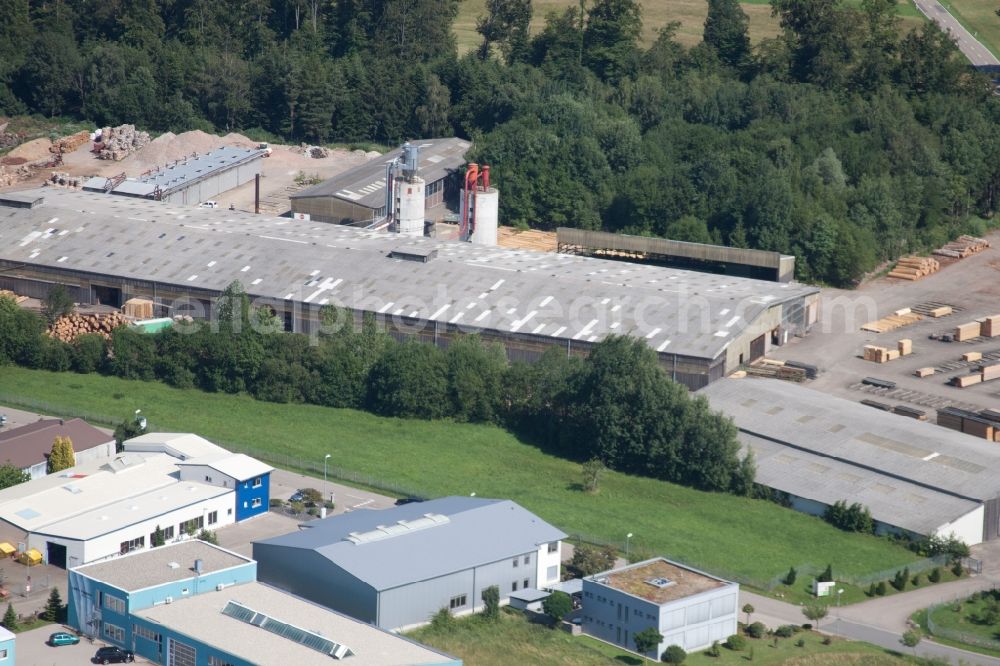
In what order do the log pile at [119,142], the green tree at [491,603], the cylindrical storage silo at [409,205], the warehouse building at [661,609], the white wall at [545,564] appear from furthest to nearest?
the log pile at [119,142] → the cylindrical storage silo at [409,205] → the white wall at [545,564] → the green tree at [491,603] → the warehouse building at [661,609]

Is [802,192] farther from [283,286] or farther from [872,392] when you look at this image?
[283,286]

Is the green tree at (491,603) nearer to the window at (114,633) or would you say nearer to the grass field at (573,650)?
the grass field at (573,650)

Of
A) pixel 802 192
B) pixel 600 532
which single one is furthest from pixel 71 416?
pixel 802 192

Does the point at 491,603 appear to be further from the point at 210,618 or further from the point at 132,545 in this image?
the point at 132,545

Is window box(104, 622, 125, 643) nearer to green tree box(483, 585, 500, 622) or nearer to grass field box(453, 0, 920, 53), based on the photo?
green tree box(483, 585, 500, 622)

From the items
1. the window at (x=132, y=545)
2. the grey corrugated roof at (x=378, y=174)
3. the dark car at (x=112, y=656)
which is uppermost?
the grey corrugated roof at (x=378, y=174)

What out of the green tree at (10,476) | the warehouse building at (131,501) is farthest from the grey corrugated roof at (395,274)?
the green tree at (10,476)

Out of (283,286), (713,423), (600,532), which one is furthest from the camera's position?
(283,286)
